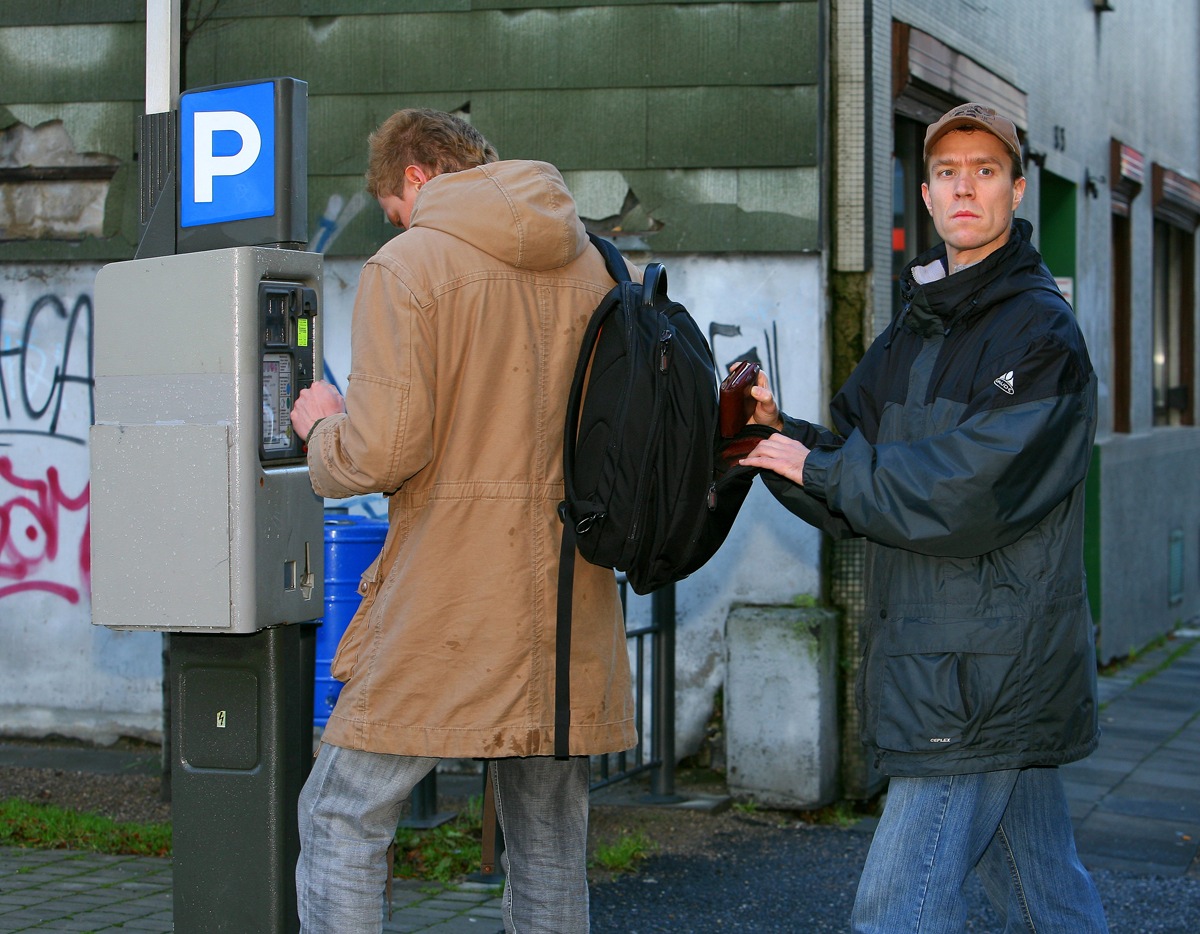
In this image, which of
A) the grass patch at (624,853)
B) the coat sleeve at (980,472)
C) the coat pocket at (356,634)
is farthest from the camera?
the grass patch at (624,853)

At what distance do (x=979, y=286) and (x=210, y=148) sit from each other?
5.74 ft

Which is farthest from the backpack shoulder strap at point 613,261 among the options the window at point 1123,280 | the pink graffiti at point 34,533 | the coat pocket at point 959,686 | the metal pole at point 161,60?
the window at point 1123,280

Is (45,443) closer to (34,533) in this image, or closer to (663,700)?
(34,533)

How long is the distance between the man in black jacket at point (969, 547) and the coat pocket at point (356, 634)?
74 centimetres

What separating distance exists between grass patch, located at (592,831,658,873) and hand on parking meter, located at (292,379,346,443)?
237 cm

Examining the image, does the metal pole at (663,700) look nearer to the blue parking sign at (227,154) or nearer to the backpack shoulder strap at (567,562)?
the blue parking sign at (227,154)

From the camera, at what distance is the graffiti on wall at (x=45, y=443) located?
6.57m

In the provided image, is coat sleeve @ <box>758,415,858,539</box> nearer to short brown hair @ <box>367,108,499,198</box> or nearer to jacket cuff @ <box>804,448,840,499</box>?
jacket cuff @ <box>804,448,840,499</box>

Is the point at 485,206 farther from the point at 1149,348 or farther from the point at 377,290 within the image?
the point at 1149,348

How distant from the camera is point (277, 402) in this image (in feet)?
11.1

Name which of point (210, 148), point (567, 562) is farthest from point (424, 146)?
point (567, 562)

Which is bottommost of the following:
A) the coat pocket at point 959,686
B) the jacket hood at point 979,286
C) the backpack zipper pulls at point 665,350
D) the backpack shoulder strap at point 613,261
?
the coat pocket at point 959,686

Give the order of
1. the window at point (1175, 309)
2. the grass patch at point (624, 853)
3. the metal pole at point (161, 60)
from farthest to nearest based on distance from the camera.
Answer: the window at point (1175, 309), the grass patch at point (624, 853), the metal pole at point (161, 60)

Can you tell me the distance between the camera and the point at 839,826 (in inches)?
222
